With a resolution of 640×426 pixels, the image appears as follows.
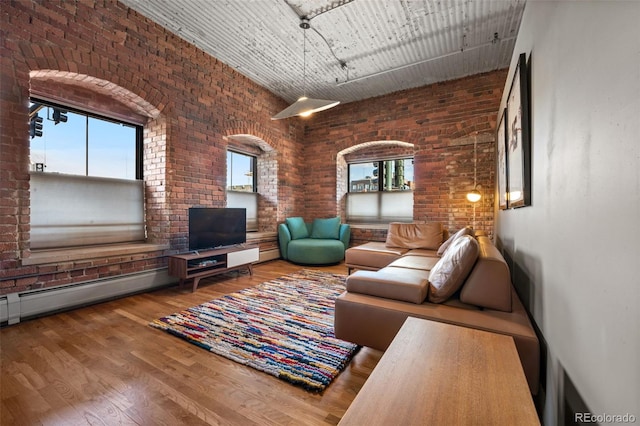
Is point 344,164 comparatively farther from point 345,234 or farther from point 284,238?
point 284,238

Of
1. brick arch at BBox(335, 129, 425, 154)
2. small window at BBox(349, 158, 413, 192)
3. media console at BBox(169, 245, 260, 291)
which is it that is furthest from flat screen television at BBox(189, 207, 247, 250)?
small window at BBox(349, 158, 413, 192)

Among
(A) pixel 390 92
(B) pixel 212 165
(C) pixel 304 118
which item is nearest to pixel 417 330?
(B) pixel 212 165

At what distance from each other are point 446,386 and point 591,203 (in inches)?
30.4

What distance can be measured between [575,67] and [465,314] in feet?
4.44

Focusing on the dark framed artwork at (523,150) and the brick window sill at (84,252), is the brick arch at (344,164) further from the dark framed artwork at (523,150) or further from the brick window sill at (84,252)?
the brick window sill at (84,252)

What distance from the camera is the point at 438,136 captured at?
5.05m

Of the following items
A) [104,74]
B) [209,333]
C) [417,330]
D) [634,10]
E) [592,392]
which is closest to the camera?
[634,10]

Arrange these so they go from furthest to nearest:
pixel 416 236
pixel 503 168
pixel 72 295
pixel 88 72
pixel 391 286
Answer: pixel 416 236 < pixel 503 168 < pixel 88 72 < pixel 72 295 < pixel 391 286

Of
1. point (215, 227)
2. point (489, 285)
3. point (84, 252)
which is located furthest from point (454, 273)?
point (84, 252)

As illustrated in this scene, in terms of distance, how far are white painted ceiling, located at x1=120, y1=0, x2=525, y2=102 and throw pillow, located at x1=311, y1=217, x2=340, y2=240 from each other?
2.77 m

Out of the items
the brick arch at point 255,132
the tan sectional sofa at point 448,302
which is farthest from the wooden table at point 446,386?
the brick arch at point 255,132

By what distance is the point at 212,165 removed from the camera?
4.29 meters

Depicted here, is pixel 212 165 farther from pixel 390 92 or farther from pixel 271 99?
pixel 390 92

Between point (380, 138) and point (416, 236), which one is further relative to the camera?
point (380, 138)
